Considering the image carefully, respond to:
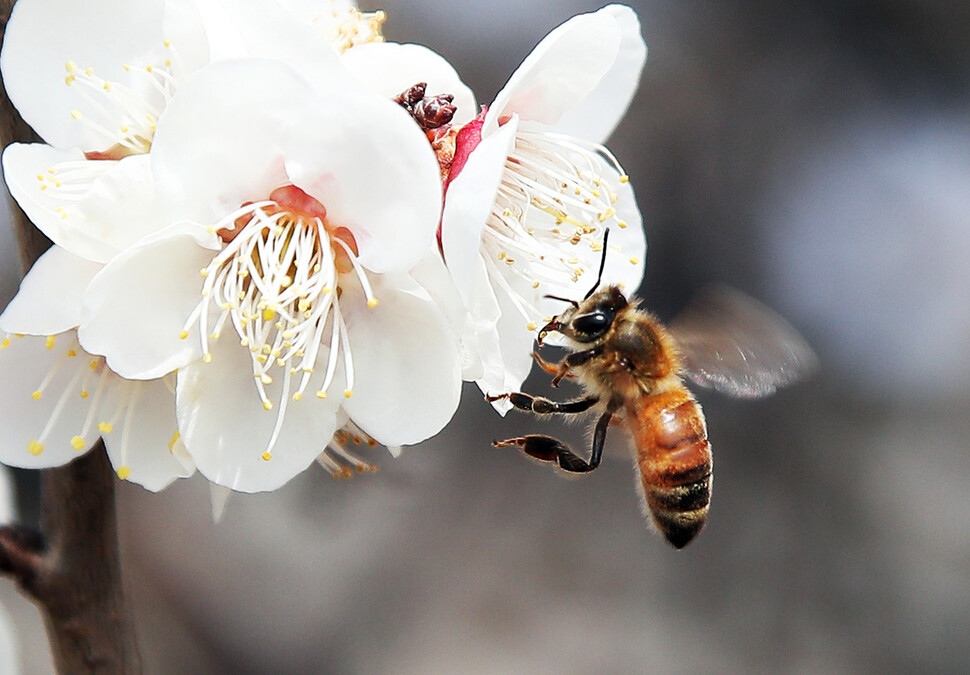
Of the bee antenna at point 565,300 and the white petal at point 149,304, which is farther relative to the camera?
the bee antenna at point 565,300

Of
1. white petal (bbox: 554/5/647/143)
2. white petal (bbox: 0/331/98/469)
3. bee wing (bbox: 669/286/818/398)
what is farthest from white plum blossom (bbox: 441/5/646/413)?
white petal (bbox: 0/331/98/469)

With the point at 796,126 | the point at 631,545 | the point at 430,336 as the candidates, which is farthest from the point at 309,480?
the point at 430,336

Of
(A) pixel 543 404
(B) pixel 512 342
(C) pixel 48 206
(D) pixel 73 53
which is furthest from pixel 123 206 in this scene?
(A) pixel 543 404

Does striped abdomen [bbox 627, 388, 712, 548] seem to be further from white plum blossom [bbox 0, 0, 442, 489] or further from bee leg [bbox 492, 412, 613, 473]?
white plum blossom [bbox 0, 0, 442, 489]

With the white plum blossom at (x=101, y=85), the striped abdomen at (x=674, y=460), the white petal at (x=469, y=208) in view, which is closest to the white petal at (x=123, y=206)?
the white plum blossom at (x=101, y=85)

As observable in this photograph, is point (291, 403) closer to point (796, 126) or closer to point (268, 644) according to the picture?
point (268, 644)

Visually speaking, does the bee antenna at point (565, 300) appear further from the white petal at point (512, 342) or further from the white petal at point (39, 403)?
the white petal at point (39, 403)

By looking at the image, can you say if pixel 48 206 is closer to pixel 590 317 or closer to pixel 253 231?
pixel 253 231

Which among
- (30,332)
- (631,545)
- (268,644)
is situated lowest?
(268,644)
